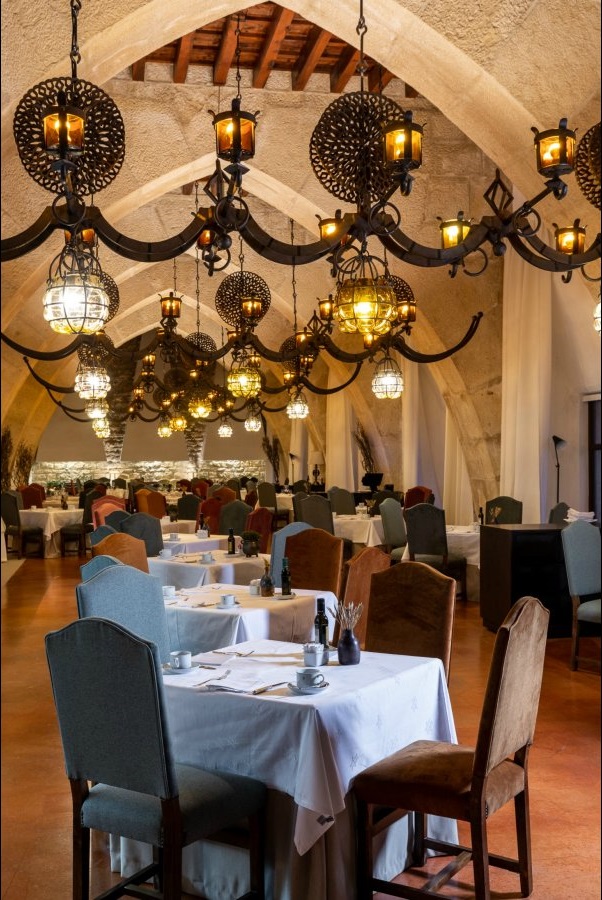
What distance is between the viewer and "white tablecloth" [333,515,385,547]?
37.9 feet

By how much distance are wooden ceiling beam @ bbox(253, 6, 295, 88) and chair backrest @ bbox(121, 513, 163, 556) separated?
4.64 meters

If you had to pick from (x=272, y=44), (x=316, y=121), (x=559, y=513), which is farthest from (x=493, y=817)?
(x=316, y=121)

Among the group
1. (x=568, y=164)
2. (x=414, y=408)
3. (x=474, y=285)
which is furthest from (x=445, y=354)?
(x=568, y=164)

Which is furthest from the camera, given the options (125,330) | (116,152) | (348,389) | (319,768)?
(125,330)

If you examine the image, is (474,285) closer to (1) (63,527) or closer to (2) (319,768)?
(1) (63,527)

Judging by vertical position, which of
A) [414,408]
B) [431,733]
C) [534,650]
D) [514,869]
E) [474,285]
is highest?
[474,285]

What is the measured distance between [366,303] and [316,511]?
532 cm

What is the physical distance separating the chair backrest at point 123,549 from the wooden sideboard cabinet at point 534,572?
10.1ft

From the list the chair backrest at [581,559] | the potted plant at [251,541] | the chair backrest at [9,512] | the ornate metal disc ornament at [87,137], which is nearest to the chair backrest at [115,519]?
the potted plant at [251,541]

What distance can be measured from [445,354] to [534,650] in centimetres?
773

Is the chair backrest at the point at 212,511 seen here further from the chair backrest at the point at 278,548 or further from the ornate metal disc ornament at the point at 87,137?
the ornate metal disc ornament at the point at 87,137

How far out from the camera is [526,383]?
32.1 ft

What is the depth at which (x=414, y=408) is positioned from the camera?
1384 centimetres

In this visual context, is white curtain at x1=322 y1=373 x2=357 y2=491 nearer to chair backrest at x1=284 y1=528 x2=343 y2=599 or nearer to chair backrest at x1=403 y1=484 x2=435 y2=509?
chair backrest at x1=403 y1=484 x2=435 y2=509
